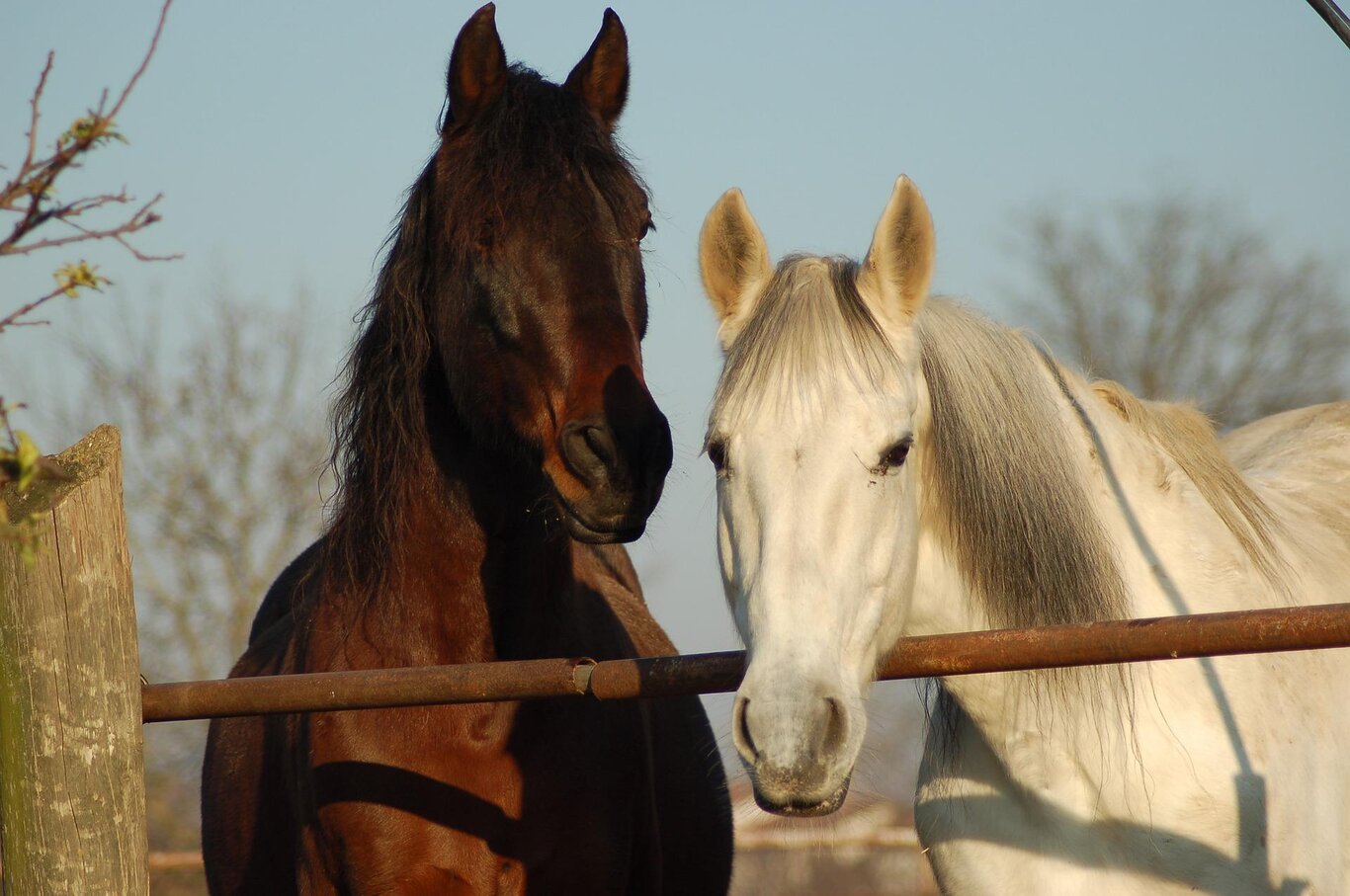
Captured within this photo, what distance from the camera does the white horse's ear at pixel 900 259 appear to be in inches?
98.7

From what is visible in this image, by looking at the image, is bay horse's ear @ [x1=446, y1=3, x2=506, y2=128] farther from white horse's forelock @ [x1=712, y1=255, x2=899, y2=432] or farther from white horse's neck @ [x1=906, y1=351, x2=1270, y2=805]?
white horse's neck @ [x1=906, y1=351, x2=1270, y2=805]

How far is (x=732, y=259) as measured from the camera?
267 cm

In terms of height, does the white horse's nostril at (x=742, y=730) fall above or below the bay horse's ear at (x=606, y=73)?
below

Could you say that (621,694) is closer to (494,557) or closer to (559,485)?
(559,485)

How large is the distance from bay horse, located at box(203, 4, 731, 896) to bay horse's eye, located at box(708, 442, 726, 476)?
315mm

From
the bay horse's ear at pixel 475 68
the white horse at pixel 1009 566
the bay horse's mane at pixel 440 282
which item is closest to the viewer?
the white horse at pixel 1009 566

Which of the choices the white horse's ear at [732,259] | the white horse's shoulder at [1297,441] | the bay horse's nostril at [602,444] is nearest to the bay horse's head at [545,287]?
the bay horse's nostril at [602,444]

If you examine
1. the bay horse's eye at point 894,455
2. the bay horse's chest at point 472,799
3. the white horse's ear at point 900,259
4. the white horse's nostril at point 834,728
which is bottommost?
the bay horse's chest at point 472,799

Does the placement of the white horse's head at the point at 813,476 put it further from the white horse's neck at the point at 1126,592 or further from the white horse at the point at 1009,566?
the white horse's neck at the point at 1126,592

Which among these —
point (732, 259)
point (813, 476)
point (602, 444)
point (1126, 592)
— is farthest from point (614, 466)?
point (1126, 592)

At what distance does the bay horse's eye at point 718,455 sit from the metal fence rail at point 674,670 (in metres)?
0.33

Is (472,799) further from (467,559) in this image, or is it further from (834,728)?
(834,728)

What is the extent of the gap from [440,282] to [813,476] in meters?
1.24

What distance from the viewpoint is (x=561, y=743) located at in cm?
308
